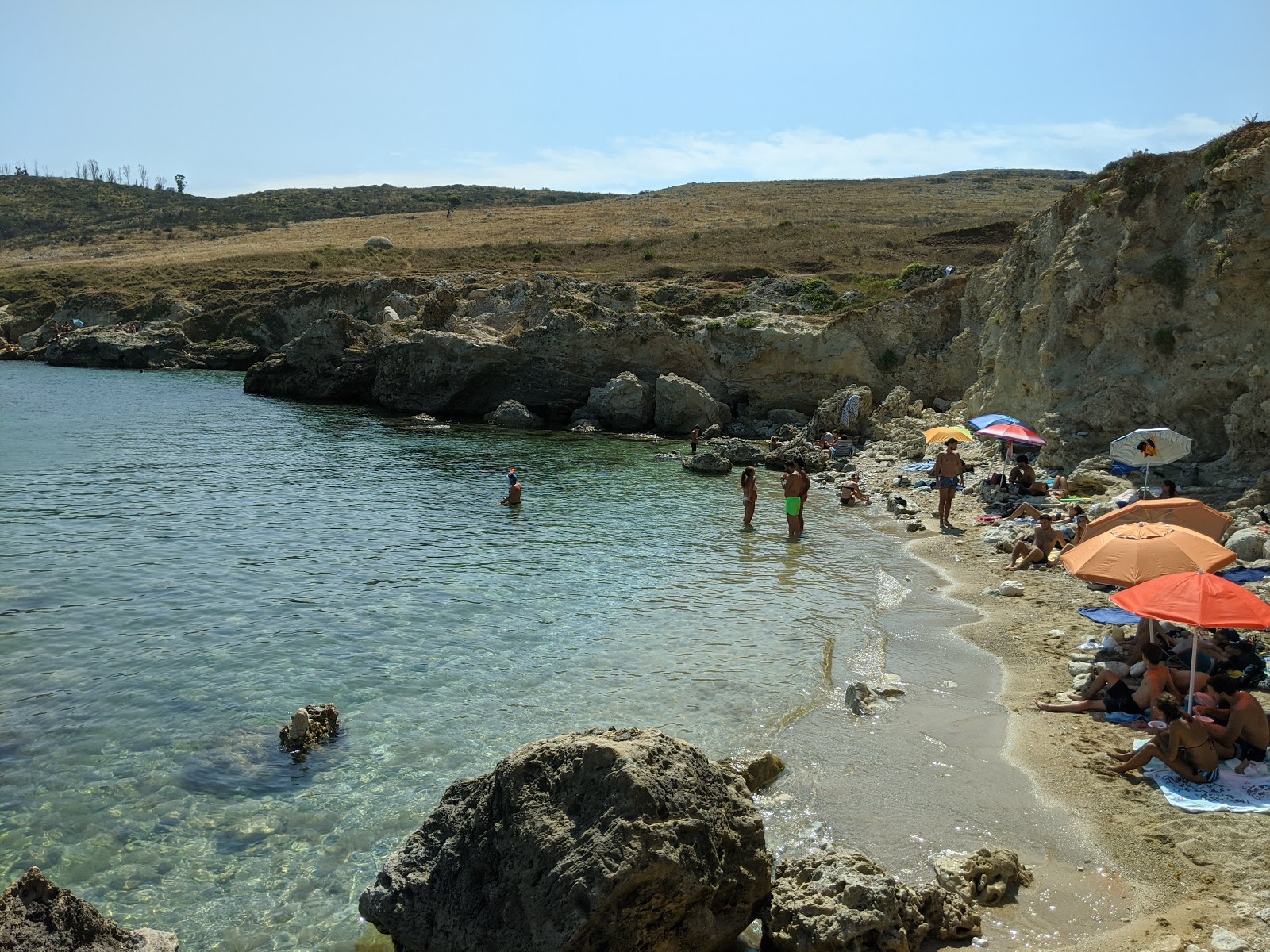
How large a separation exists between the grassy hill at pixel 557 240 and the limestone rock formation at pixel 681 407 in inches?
423

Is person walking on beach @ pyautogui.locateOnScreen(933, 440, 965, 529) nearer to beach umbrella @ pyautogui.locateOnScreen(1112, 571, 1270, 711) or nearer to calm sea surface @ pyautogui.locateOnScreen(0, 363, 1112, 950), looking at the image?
calm sea surface @ pyautogui.locateOnScreen(0, 363, 1112, 950)

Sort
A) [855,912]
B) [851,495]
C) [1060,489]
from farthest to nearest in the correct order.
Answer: [851,495] < [1060,489] < [855,912]

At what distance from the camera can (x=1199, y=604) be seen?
24.8ft

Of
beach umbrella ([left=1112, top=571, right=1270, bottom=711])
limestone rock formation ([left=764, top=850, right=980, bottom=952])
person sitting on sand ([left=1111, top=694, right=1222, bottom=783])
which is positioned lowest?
limestone rock formation ([left=764, top=850, right=980, bottom=952])

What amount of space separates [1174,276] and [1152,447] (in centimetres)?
504

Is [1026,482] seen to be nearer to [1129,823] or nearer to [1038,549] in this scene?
[1038,549]

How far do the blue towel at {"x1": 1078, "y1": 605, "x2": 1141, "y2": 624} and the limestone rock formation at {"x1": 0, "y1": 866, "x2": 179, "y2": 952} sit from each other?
33.0ft

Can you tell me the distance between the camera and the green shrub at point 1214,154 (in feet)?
58.7

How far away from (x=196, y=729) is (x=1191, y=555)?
10.1 m

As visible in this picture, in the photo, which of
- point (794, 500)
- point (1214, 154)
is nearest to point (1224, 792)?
point (794, 500)

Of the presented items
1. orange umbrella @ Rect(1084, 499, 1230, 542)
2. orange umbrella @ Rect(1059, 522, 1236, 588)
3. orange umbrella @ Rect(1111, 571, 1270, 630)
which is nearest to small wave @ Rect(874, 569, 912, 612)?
orange umbrella @ Rect(1084, 499, 1230, 542)

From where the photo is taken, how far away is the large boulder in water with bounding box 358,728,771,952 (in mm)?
4754

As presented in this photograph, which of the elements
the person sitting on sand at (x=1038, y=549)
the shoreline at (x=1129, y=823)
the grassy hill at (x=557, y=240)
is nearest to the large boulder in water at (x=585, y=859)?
the shoreline at (x=1129, y=823)

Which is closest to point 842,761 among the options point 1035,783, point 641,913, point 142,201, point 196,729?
point 1035,783
